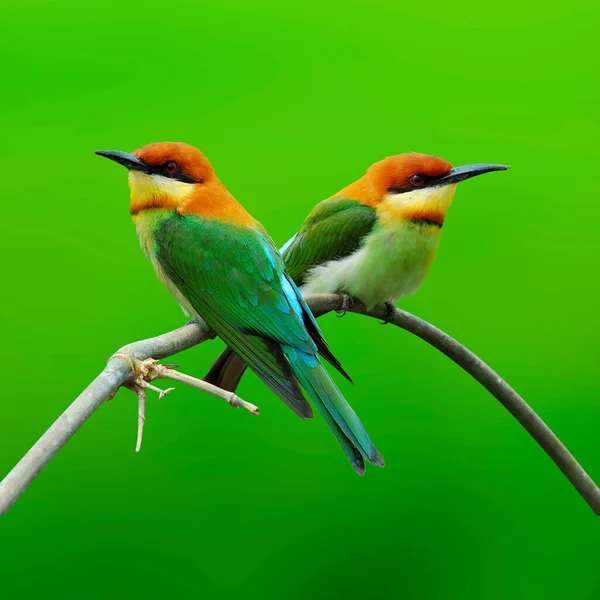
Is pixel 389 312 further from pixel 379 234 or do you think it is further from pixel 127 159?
pixel 127 159

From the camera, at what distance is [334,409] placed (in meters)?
1.29

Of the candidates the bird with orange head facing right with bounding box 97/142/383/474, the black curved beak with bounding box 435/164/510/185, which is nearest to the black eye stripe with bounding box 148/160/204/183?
the bird with orange head facing right with bounding box 97/142/383/474

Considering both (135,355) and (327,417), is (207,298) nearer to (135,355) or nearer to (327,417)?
(327,417)

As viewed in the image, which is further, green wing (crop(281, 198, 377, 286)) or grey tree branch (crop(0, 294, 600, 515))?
green wing (crop(281, 198, 377, 286))

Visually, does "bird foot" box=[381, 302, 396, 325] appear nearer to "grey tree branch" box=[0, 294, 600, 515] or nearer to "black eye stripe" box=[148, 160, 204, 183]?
"grey tree branch" box=[0, 294, 600, 515]

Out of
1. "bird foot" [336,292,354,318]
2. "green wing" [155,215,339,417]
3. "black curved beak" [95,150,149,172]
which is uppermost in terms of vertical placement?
"black curved beak" [95,150,149,172]

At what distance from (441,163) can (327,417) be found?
706 mm

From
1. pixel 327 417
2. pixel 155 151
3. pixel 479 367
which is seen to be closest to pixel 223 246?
pixel 155 151

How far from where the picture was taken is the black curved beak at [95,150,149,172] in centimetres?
140

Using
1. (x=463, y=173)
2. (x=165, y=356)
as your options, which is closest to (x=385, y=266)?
(x=463, y=173)

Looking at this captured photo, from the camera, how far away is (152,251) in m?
1.61

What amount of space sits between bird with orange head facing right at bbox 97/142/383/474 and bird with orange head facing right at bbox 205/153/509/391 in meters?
0.40

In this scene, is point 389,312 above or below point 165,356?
below

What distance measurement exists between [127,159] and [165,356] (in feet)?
1.36
